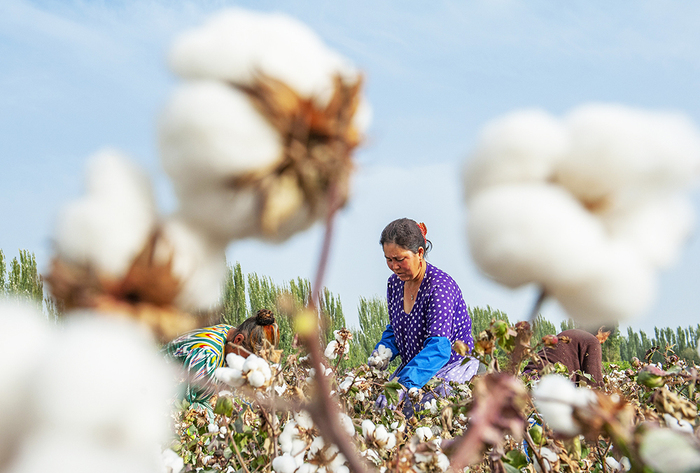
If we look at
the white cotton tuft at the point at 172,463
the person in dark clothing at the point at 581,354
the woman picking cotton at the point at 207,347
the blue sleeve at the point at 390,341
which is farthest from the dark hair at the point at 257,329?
the white cotton tuft at the point at 172,463

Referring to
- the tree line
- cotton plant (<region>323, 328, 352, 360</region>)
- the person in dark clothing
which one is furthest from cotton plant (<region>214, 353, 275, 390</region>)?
the tree line

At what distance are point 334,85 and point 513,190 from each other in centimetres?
14

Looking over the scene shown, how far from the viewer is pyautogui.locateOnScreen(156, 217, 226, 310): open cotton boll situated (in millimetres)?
381

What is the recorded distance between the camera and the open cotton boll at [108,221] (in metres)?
0.37

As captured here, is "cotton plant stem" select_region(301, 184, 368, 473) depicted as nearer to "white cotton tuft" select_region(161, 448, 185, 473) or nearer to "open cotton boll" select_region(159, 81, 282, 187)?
"open cotton boll" select_region(159, 81, 282, 187)

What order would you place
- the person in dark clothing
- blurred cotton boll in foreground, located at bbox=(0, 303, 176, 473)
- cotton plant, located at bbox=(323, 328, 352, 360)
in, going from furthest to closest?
the person in dark clothing < cotton plant, located at bbox=(323, 328, 352, 360) < blurred cotton boll in foreground, located at bbox=(0, 303, 176, 473)

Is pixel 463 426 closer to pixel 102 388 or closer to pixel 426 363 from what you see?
pixel 426 363

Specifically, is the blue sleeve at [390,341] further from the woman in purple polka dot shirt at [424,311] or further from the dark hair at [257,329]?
the dark hair at [257,329]

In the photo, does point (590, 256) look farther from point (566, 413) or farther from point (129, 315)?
point (129, 315)

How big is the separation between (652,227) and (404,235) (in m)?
1.93

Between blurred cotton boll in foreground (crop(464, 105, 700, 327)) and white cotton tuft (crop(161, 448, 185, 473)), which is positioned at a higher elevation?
blurred cotton boll in foreground (crop(464, 105, 700, 327))

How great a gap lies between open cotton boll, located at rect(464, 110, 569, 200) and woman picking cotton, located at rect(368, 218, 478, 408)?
67.5 inches

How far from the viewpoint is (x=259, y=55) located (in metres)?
0.36

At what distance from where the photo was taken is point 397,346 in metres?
2.65
